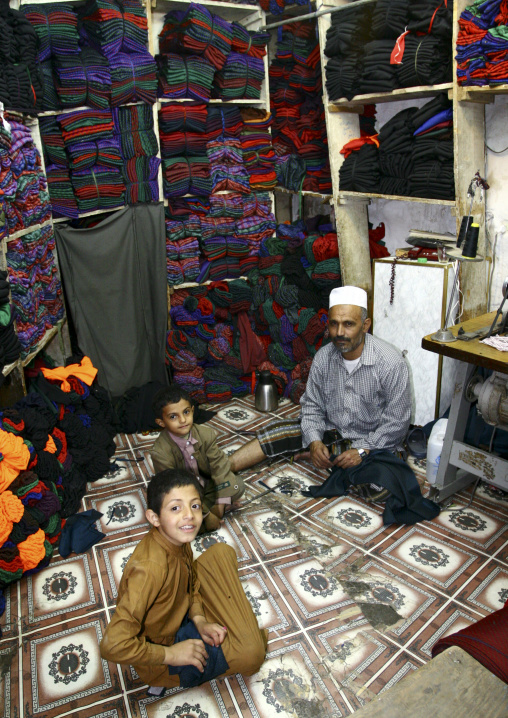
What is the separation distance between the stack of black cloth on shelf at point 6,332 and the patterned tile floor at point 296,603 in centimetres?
99

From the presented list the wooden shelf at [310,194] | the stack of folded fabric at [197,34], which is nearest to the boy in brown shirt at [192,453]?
the wooden shelf at [310,194]

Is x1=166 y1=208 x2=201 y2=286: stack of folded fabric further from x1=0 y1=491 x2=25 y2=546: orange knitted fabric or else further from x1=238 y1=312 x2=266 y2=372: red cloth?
x1=0 y1=491 x2=25 y2=546: orange knitted fabric

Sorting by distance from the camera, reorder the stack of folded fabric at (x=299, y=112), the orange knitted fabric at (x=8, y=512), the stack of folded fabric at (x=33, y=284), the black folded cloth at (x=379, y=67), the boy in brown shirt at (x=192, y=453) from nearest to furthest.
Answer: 1. the orange knitted fabric at (x=8, y=512)
2. the boy in brown shirt at (x=192, y=453)
3. the stack of folded fabric at (x=33, y=284)
4. the black folded cloth at (x=379, y=67)
5. the stack of folded fabric at (x=299, y=112)

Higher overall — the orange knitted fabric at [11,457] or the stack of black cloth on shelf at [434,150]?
the stack of black cloth on shelf at [434,150]

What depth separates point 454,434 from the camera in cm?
294

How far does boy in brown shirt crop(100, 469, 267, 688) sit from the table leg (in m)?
1.36

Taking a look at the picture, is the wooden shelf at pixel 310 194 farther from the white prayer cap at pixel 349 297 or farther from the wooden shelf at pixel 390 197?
the white prayer cap at pixel 349 297

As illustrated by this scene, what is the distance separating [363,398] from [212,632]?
5.44 feet

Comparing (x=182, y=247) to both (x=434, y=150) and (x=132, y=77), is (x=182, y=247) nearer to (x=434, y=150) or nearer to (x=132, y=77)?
(x=132, y=77)

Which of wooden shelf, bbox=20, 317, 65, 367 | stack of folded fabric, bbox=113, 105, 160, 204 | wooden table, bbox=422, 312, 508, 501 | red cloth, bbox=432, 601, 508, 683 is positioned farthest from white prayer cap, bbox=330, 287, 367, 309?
red cloth, bbox=432, 601, 508, 683

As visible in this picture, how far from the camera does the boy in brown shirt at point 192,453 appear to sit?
9.24 ft

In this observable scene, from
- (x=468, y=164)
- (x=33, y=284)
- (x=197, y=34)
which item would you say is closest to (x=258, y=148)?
(x=197, y=34)

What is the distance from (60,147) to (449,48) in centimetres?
253

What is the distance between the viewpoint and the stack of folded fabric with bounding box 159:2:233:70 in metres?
4.01
